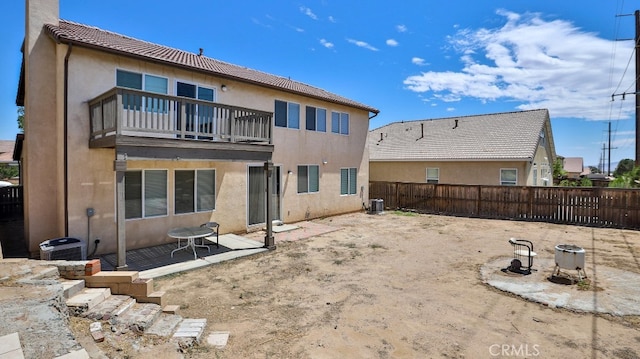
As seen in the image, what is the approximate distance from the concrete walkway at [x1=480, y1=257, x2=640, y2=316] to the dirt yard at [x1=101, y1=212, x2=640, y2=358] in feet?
0.56

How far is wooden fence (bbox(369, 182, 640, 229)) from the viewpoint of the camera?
1231 cm

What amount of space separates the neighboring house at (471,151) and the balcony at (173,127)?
13.1m

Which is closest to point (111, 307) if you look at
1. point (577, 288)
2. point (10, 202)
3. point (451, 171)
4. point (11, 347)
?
point (11, 347)

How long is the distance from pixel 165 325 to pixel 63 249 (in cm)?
392

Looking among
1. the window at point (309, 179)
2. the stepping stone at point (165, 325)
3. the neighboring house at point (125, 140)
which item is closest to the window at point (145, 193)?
the neighboring house at point (125, 140)

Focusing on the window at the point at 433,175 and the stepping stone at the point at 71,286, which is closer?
the stepping stone at the point at 71,286

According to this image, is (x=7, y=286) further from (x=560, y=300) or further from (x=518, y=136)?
(x=518, y=136)

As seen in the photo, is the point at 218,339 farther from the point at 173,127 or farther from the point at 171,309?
the point at 173,127

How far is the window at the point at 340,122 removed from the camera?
1436 cm

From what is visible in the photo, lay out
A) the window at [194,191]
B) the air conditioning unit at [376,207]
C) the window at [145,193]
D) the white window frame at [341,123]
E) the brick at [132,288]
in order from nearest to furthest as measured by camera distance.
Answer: the brick at [132,288] < the window at [145,193] < the window at [194,191] < the white window frame at [341,123] < the air conditioning unit at [376,207]

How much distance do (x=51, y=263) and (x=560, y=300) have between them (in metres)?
8.43

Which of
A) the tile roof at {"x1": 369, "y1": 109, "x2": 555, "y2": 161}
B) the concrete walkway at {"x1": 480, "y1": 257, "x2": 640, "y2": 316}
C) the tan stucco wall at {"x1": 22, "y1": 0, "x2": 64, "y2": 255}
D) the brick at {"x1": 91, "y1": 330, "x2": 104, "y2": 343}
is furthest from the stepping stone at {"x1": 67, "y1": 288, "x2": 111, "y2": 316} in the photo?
the tile roof at {"x1": 369, "y1": 109, "x2": 555, "y2": 161}

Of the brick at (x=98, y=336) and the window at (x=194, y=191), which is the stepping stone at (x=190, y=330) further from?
the window at (x=194, y=191)

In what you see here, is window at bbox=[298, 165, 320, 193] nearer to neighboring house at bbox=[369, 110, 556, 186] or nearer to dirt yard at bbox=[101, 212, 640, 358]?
dirt yard at bbox=[101, 212, 640, 358]
